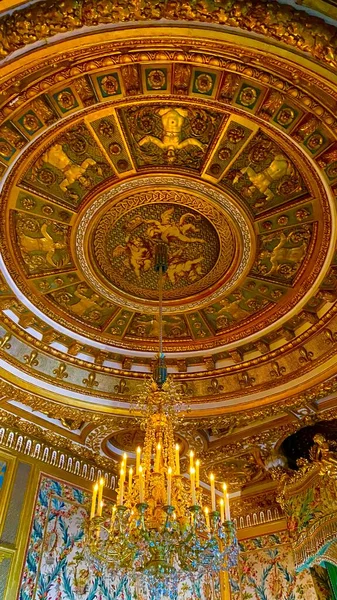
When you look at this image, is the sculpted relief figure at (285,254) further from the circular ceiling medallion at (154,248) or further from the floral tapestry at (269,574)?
the floral tapestry at (269,574)

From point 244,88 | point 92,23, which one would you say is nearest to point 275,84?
point 244,88

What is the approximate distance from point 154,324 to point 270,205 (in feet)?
8.00

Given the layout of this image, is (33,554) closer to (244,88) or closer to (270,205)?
(270,205)

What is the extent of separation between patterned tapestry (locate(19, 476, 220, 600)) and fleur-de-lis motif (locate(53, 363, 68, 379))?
1.63m

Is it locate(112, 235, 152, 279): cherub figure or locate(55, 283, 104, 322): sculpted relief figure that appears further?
locate(55, 283, 104, 322): sculpted relief figure

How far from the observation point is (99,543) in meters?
4.14

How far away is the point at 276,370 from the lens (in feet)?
20.9

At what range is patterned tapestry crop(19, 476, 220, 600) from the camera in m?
5.99

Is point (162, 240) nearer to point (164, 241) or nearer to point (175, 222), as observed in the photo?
point (164, 241)

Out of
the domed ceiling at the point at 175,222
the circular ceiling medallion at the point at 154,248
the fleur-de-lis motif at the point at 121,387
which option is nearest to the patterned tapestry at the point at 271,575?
the domed ceiling at the point at 175,222

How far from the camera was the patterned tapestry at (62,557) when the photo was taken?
5988mm

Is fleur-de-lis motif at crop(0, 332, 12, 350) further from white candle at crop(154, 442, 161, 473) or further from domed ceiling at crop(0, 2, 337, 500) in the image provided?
white candle at crop(154, 442, 161, 473)

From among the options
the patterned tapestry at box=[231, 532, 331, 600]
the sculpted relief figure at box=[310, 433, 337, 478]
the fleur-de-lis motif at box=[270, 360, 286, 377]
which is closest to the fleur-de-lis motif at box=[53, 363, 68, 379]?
the fleur-de-lis motif at box=[270, 360, 286, 377]

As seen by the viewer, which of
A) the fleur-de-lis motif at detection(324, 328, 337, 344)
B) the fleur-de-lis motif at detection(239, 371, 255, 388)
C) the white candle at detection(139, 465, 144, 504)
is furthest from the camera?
the fleur-de-lis motif at detection(239, 371, 255, 388)
